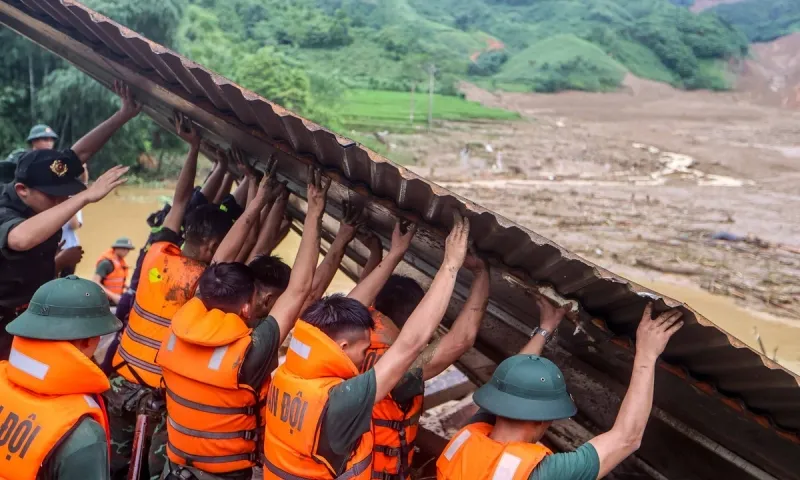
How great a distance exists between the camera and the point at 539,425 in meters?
2.37

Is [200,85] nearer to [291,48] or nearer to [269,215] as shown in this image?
[269,215]

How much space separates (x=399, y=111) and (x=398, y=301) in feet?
136

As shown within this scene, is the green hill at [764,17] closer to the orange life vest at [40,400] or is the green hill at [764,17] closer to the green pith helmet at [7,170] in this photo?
the green pith helmet at [7,170]

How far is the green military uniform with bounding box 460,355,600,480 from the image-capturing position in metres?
2.18

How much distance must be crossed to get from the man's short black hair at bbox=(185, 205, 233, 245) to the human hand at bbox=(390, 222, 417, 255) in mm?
1153

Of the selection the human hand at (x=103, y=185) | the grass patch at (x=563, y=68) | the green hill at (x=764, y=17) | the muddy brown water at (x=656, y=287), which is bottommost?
the muddy brown water at (x=656, y=287)

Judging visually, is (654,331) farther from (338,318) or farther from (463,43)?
(463,43)

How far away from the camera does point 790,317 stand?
548 inches

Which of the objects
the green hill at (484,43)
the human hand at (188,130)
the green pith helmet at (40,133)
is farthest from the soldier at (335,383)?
the green hill at (484,43)

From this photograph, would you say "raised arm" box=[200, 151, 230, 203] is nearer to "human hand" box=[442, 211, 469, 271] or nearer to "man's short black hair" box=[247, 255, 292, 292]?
"man's short black hair" box=[247, 255, 292, 292]

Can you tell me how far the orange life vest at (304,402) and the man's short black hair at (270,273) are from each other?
96cm

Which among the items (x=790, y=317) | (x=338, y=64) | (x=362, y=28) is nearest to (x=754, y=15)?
(x=362, y=28)

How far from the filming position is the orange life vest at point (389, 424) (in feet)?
9.23

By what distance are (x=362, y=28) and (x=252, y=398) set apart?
70.1 meters
